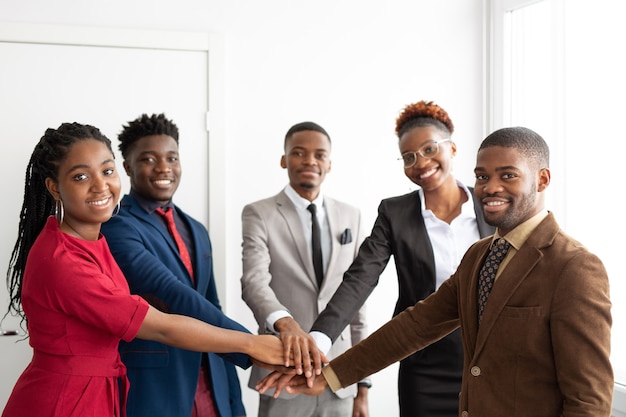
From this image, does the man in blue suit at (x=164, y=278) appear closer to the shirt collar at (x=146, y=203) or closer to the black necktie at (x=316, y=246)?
the shirt collar at (x=146, y=203)

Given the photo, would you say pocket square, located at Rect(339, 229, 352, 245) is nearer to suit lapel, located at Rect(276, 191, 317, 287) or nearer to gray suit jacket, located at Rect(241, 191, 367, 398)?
gray suit jacket, located at Rect(241, 191, 367, 398)

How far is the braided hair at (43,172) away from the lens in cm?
211

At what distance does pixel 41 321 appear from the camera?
1988 mm

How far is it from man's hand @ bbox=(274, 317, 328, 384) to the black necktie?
1.32 feet

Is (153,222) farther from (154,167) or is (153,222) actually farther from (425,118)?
(425,118)

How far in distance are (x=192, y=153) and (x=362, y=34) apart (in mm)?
1229

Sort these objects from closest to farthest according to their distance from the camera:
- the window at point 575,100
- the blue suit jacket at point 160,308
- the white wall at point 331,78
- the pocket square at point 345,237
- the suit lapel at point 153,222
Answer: the blue suit jacket at point 160,308, the suit lapel at point 153,222, the pocket square at point 345,237, the window at point 575,100, the white wall at point 331,78

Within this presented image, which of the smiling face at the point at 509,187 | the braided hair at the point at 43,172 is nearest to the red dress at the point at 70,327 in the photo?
the braided hair at the point at 43,172

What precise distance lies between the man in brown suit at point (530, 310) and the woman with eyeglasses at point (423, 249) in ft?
1.85

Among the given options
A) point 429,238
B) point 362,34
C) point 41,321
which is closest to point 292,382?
point 429,238

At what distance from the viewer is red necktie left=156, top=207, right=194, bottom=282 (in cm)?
270

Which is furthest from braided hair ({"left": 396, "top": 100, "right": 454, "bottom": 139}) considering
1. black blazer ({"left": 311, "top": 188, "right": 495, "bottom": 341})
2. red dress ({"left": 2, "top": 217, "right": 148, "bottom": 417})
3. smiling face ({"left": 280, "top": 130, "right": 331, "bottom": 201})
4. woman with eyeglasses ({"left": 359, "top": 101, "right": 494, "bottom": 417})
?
red dress ({"left": 2, "top": 217, "right": 148, "bottom": 417})

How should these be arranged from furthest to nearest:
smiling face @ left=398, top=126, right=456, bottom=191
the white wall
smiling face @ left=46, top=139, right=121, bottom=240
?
the white wall → smiling face @ left=398, top=126, right=456, bottom=191 → smiling face @ left=46, top=139, right=121, bottom=240

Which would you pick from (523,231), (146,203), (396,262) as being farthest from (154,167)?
(523,231)
